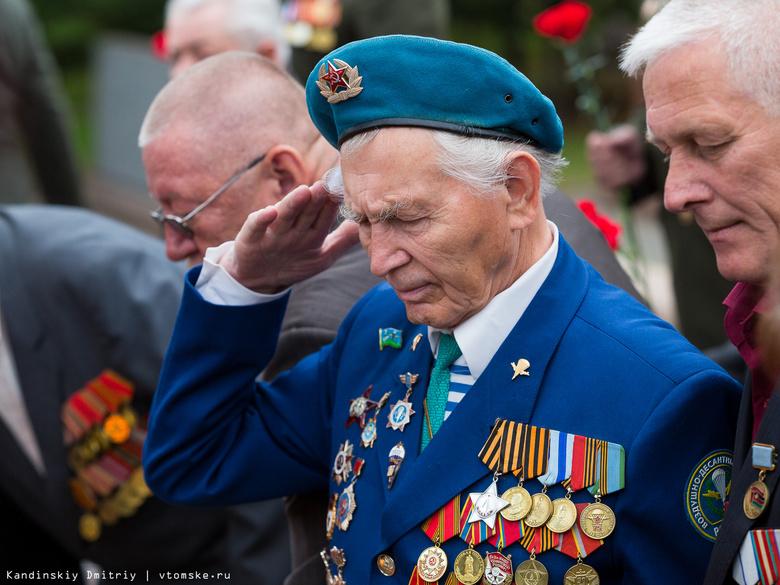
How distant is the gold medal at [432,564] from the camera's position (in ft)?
5.54

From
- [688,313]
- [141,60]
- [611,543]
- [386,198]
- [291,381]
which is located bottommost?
[141,60]

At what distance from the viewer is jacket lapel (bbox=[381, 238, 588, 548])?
1.72 m

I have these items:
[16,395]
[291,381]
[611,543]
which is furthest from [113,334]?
[611,543]

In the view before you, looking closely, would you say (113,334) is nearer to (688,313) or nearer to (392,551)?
(392,551)

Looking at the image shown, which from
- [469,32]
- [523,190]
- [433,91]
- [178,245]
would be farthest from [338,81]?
[469,32]

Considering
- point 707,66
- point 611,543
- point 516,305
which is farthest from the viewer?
point 516,305

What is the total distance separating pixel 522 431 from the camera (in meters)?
1.69

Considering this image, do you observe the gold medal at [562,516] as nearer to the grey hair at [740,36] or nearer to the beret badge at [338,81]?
the grey hair at [740,36]

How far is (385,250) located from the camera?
1782mm

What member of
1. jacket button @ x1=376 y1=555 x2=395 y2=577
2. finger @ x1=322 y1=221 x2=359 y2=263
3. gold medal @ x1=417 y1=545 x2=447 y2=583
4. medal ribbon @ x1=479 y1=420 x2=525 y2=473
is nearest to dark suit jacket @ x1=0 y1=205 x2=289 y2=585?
finger @ x1=322 y1=221 x2=359 y2=263

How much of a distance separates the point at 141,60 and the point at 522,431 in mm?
7558

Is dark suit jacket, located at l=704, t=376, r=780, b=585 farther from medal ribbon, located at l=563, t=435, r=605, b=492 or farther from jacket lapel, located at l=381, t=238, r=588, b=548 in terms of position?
jacket lapel, located at l=381, t=238, r=588, b=548

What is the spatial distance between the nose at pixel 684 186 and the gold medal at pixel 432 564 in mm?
780

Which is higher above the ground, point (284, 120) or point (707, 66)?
point (707, 66)
